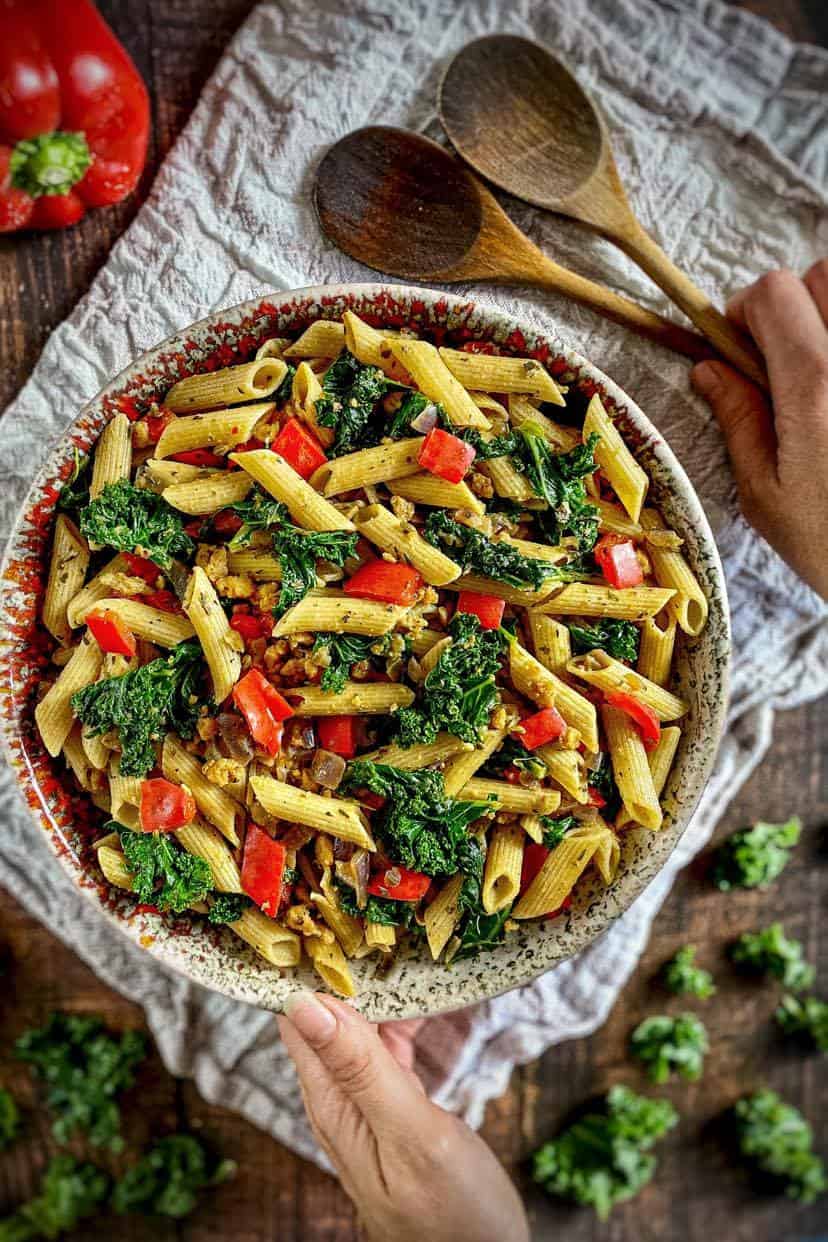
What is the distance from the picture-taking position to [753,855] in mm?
3365

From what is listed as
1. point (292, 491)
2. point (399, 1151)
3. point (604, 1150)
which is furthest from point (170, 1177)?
point (292, 491)

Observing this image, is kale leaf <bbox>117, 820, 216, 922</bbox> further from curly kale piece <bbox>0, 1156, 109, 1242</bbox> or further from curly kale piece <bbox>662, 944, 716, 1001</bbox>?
curly kale piece <bbox>662, 944, 716, 1001</bbox>

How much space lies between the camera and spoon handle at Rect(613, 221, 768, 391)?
2861mm

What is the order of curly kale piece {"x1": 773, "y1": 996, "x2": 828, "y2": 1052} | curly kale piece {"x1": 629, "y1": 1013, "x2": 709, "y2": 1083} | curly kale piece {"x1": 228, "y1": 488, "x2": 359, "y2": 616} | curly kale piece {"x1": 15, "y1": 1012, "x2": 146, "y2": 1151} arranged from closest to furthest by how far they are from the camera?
curly kale piece {"x1": 228, "y1": 488, "x2": 359, "y2": 616} → curly kale piece {"x1": 15, "y1": 1012, "x2": 146, "y2": 1151} → curly kale piece {"x1": 629, "y1": 1013, "x2": 709, "y2": 1083} → curly kale piece {"x1": 773, "y1": 996, "x2": 828, "y2": 1052}

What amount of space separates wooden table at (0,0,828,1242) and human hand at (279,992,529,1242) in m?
0.47

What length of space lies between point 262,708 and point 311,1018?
0.71 meters

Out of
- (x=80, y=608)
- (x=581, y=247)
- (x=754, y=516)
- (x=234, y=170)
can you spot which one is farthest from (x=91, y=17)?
(x=754, y=516)

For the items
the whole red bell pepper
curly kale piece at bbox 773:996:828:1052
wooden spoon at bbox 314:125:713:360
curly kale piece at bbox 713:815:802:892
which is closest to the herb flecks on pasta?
wooden spoon at bbox 314:125:713:360

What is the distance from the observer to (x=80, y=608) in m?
2.32

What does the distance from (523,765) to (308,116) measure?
75.2 inches

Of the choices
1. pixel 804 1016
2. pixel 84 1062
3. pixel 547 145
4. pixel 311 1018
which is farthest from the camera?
pixel 804 1016

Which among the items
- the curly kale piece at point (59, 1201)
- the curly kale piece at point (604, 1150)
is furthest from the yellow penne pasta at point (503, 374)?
the curly kale piece at point (59, 1201)

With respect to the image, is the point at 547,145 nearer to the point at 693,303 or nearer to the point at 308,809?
the point at 693,303

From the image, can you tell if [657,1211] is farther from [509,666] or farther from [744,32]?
[744,32]
